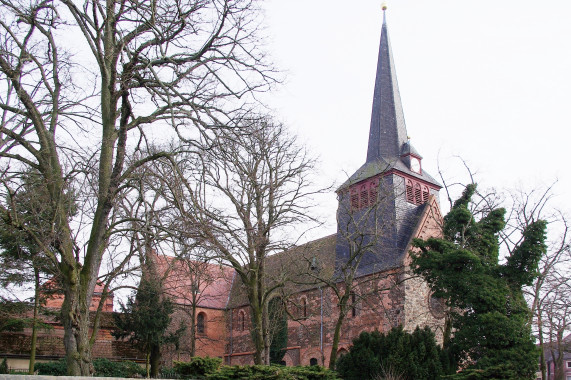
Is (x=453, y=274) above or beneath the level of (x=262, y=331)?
above

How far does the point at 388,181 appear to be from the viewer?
2941cm

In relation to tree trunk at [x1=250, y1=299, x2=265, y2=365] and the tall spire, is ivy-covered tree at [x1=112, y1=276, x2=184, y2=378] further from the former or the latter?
the tall spire

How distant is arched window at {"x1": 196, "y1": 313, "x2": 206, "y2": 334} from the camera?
36094 millimetres

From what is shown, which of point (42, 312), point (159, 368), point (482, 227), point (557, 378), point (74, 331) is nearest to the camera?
point (74, 331)

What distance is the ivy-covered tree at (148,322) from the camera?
25.0 m

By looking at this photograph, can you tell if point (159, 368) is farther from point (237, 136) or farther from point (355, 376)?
point (237, 136)

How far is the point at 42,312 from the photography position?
2223 centimetres

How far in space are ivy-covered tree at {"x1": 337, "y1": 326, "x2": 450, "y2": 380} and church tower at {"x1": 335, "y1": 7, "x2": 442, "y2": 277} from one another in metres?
8.18

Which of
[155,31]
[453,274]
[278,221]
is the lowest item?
[453,274]

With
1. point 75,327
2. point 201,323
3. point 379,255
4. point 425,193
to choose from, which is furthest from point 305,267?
point 75,327

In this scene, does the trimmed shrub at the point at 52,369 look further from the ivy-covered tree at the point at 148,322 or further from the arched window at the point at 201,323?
the arched window at the point at 201,323

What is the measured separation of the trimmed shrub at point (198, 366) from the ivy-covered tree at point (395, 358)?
694 centimetres

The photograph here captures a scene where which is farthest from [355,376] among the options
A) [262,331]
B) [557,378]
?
[557,378]

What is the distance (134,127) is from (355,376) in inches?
455
